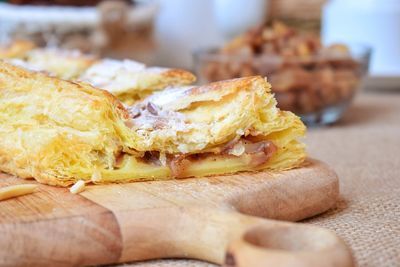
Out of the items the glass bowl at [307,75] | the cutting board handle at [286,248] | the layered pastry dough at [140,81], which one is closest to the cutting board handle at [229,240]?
the cutting board handle at [286,248]

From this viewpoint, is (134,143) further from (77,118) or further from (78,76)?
(78,76)

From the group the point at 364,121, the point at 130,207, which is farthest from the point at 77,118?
the point at 364,121

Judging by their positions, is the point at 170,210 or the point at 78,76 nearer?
the point at 170,210

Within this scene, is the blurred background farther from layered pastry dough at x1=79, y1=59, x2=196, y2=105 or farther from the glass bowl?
layered pastry dough at x1=79, y1=59, x2=196, y2=105

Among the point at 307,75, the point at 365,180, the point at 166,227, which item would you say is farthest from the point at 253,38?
the point at 166,227

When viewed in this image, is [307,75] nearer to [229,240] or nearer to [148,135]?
[148,135]

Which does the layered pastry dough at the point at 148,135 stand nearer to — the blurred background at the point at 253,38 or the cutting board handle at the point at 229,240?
the cutting board handle at the point at 229,240
